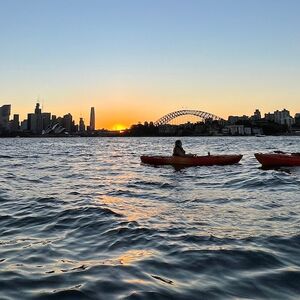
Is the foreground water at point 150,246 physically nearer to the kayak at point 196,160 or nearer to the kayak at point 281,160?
the kayak at point 281,160

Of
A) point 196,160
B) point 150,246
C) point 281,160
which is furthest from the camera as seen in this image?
point 196,160

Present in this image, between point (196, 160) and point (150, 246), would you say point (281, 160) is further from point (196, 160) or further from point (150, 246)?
point (150, 246)

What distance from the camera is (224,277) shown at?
18.7 feet

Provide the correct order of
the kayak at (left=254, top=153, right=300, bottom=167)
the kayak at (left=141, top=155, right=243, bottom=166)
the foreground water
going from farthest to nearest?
the kayak at (left=141, top=155, right=243, bottom=166) → the kayak at (left=254, top=153, right=300, bottom=167) → the foreground water

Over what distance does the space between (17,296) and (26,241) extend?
272 cm

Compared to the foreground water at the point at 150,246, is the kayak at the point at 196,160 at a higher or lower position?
higher

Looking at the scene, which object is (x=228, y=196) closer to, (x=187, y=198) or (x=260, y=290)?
(x=187, y=198)

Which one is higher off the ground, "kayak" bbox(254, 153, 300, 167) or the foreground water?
"kayak" bbox(254, 153, 300, 167)

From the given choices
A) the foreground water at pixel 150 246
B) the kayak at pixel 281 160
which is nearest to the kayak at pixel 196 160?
the kayak at pixel 281 160

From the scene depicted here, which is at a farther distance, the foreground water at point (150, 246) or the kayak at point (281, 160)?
the kayak at point (281, 160)

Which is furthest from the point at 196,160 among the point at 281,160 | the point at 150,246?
the point at 150,246

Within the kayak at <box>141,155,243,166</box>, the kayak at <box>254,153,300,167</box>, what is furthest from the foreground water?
the kayak at <box>141,155,243,166</box>

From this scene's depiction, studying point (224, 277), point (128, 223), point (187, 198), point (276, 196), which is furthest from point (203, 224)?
point (276, 196)

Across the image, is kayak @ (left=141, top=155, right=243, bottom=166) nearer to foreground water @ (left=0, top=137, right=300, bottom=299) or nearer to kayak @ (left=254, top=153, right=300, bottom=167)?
kayak @ (left=254, top=153, right=300, bottom=167)
